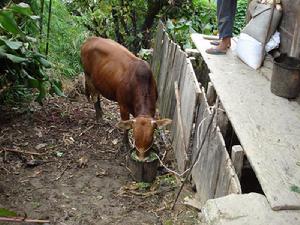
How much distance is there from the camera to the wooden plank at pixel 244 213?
2.96m

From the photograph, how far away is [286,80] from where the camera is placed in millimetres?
4914

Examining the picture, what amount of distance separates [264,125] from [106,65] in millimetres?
2886

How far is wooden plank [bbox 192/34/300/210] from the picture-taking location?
11.2ft

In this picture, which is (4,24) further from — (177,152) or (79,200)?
(177,152)

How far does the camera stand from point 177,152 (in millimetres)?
6090

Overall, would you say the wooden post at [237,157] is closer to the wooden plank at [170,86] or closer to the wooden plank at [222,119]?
the wooden plank at [222,119]

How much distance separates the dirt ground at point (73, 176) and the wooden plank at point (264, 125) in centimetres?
113

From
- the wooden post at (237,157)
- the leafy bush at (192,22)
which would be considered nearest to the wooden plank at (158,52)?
the leafy bush at (192,22)

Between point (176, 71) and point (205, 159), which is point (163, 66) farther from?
point (205, 159)

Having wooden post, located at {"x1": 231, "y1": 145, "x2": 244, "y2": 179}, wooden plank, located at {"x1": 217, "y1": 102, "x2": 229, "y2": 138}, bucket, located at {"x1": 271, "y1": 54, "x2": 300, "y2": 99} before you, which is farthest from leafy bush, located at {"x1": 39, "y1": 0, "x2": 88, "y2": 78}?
wooden post, located at {"x1": 231, "y1": 145, "x2": 244, "y2": 179}

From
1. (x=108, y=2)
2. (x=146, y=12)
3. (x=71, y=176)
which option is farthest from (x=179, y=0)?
(x=71, y=176)

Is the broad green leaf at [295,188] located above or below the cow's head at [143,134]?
above

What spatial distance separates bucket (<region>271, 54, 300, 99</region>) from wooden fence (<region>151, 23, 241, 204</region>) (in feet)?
2.08

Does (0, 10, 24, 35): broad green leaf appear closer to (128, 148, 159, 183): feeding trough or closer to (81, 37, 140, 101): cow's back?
(81, 37, 140, 101): cow's back
